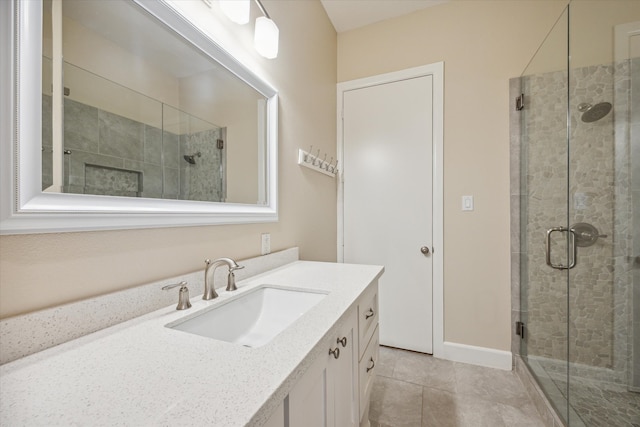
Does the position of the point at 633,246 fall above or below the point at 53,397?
above

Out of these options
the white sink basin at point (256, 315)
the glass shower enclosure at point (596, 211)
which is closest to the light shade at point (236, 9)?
the white sink basin at point (256, 315)

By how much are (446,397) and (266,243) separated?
1429 millimetres

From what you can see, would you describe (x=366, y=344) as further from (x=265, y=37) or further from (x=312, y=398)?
(x=265, y=37)

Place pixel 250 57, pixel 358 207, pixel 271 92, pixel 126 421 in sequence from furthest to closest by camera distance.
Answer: pixel 358 207 < pixel 271 92 < pixel 250 57 < pixel 126 421

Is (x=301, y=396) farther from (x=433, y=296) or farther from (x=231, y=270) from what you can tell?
(x=433, y=296)

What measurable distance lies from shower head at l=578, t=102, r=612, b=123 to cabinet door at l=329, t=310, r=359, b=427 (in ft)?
5.74

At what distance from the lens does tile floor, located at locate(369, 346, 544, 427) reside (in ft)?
4.62

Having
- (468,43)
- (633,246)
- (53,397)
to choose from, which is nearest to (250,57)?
(53,397)

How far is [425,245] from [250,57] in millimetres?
1754

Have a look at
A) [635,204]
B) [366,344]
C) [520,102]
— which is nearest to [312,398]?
[366,344]

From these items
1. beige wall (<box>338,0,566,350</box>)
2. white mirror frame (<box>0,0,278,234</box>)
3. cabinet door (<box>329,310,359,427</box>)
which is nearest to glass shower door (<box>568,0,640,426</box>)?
beige wall (<box>338,0,566,350</box>)

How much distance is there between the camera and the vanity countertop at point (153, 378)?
14.9 inches

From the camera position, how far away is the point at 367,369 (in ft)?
3.95

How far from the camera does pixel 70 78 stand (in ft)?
2.12
